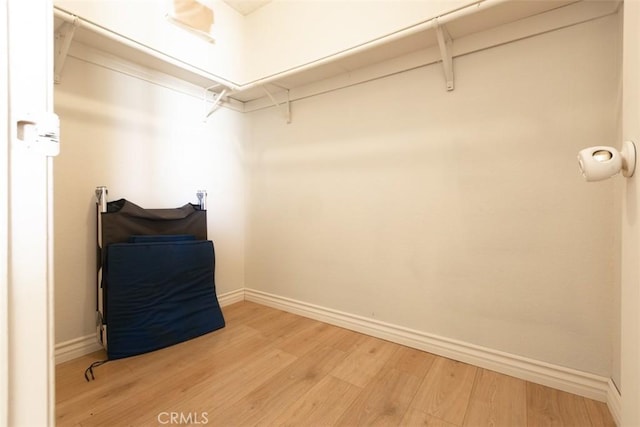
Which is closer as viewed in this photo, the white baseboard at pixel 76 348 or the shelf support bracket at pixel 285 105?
the white baseboard at pixel 76 348

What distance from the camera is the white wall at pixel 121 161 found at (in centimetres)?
164

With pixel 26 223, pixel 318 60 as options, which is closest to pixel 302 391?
pixel 26 223

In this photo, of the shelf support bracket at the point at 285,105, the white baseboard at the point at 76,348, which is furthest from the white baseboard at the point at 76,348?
the shelf support bracket at the point at 285,105

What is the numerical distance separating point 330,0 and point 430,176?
4.61ft

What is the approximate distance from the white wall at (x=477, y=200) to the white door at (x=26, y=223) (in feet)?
5.61

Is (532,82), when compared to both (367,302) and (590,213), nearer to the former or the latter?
(590,213)

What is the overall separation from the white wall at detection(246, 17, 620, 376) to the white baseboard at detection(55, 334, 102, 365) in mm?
1385

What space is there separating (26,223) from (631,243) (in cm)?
115

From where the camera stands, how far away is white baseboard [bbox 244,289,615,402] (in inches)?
52.4

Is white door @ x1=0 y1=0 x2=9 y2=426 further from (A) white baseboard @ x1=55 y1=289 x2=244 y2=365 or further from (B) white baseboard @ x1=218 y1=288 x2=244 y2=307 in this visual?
(B) white baseboard @ x1=218 y1=288 x2=244 y2=307

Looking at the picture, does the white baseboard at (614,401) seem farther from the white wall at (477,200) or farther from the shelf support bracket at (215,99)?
the shelf support bracket at (215,99)

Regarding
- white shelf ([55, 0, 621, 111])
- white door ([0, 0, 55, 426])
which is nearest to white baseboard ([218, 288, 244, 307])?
white shelf ([55, 0, 621, 111])

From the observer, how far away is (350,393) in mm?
Answer: 1366

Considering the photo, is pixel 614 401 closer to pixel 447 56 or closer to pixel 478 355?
pixel 478 355
